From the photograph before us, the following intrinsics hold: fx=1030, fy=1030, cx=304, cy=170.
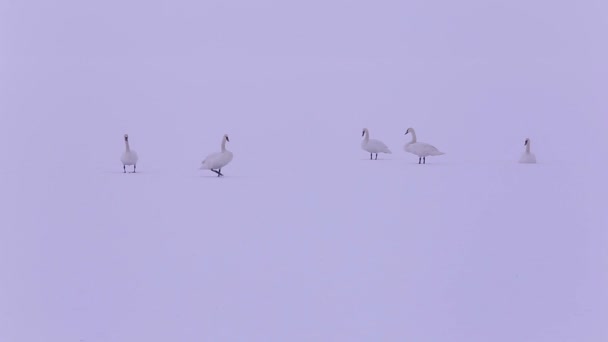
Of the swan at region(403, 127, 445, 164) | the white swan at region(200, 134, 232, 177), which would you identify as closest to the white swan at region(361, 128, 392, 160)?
the swan at region(403, 127, 445, 164)

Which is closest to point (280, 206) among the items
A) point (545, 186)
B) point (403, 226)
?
point (403, 226)

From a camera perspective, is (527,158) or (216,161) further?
(527,158)

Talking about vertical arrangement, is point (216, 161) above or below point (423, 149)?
below

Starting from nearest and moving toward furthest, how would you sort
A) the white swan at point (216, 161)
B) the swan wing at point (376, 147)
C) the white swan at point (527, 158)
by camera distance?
the white swan at point (216, 161) < the white swan at point (527, 158) < the swan wing at point (376, 147)

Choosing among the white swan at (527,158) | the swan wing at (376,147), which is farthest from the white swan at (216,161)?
the white swan at (527,158)

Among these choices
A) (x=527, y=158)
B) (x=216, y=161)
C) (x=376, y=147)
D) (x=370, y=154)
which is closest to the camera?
(x=216, y=161)

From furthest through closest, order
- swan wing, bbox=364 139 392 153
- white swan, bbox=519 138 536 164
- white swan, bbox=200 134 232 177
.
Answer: swan wing, bbox=364 139 392 153 < white swan, bbox=519 138 536 164 < white swan, bbox=200 134 232 177

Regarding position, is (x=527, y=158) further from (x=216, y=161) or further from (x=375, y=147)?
(x=216, y=161)

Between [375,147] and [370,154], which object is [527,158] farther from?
[370,154]

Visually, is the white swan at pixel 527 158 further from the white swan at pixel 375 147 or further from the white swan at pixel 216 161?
the white swan at pixel 216 161

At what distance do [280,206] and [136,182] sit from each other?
2.35 m

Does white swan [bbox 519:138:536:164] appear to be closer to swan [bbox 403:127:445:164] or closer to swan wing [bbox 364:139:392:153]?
swan [bbox 403:127:445:164]

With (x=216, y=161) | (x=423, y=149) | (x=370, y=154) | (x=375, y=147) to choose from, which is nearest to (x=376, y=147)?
(x=375, y=147)

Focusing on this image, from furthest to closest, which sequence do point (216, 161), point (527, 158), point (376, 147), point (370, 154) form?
point (370, 154)
point (376, 147)
point (527, 158)
point (216, 161)
